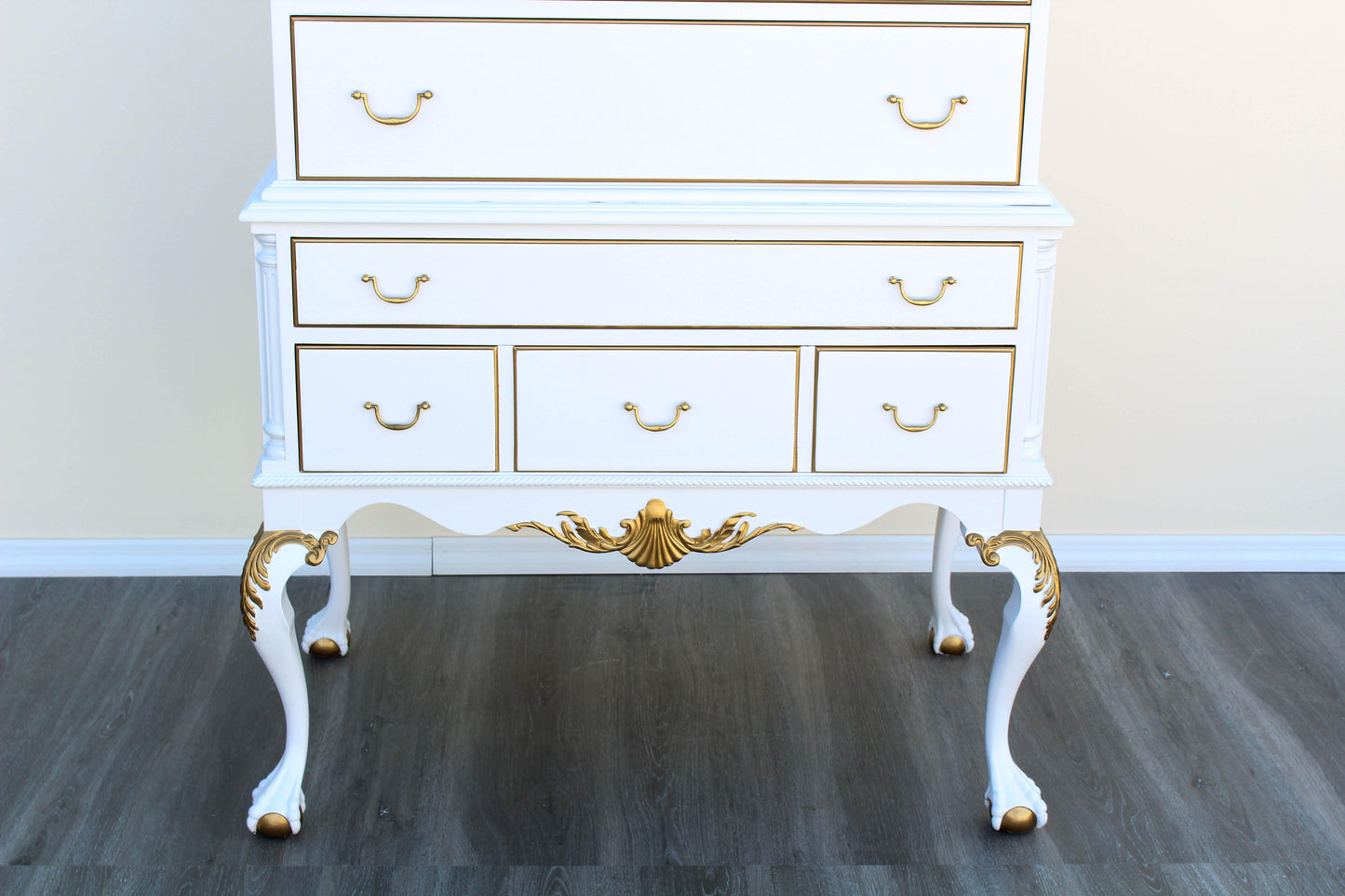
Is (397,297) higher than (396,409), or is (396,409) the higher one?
(397,297)

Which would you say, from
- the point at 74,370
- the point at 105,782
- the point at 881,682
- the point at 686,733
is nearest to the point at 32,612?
the point at 74,370

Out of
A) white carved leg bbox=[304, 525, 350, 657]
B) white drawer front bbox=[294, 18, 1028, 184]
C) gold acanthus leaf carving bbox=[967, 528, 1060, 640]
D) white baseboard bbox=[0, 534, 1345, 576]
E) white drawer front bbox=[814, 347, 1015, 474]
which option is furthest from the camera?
white baseboard bbox=[0, 534, 1345, 576]

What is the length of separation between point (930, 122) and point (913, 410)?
1.20 feet

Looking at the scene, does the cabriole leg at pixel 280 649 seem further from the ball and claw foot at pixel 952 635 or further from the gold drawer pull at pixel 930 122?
the ball and claw foot at pixel 952 635

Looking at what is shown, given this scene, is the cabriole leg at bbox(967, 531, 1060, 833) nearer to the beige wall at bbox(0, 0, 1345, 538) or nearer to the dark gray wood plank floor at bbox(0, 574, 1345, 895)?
the dark gray wood plank floor at bbox(0, 574, 1345, 895)

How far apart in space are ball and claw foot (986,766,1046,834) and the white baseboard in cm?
81

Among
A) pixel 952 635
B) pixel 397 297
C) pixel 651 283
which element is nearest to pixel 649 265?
pixel 651 283

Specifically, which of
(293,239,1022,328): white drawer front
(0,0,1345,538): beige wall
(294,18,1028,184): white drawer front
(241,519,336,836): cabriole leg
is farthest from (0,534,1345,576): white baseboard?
(294,18,1028,184): white drawer front

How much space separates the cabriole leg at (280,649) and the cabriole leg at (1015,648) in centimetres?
92

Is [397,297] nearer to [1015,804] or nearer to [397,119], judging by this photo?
[397,119]

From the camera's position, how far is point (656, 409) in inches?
69.2

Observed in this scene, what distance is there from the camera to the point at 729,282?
171 centimetres

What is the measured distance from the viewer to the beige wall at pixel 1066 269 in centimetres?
238

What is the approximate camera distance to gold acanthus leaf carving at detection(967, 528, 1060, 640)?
6.07 ft
